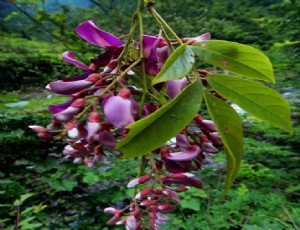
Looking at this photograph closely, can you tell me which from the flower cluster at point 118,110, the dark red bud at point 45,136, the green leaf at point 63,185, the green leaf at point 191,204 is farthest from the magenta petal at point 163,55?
the green leaf at point 63,185

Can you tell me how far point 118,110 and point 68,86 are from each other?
6cm

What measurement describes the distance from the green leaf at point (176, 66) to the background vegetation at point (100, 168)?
81 cm

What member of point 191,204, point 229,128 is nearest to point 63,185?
point 191,204

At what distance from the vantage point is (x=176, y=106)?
25 cm

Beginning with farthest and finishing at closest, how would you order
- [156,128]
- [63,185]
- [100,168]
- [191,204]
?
[100,168] → [63,185] → [191,204] → [156,128]

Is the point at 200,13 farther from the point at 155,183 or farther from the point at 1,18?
the point at 155,183

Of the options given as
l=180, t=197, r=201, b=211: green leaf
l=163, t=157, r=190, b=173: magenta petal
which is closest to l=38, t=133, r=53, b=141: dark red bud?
l=163, t=157, r=190, b=173: magenta petal

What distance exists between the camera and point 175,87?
0.28m

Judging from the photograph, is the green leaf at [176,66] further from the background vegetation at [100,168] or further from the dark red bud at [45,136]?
the background vegetation at [100,168]

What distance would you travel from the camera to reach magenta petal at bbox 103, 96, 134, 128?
273 millimetres

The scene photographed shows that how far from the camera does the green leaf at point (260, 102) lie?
26 cm

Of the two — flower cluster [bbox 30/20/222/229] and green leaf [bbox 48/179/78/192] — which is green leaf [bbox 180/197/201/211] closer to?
green leaf [bbox 48/179/78/192]

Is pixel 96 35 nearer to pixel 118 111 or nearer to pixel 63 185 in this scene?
A: pixel 118 111

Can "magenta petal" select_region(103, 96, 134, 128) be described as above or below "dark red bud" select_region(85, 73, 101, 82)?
below
